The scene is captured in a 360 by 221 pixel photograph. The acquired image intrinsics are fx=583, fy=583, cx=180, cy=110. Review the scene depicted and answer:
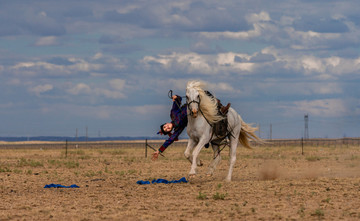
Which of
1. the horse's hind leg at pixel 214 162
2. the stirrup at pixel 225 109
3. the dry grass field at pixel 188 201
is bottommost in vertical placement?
the dry grass field at pixel 188 201

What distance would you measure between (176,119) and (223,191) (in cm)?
286

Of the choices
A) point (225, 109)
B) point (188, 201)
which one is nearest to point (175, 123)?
point (225, 109)

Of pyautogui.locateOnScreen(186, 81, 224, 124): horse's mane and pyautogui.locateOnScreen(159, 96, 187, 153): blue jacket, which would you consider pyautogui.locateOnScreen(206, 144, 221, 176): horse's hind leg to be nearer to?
pyautogui.locateOnScreen(159, 96, 187, 153): blue jacket

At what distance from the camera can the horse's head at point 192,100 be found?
1408 cm

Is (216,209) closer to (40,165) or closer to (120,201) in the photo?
(120,201)

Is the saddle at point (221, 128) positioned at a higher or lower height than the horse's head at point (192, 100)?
lower

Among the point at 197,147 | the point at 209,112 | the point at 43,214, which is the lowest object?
the point at 43,214

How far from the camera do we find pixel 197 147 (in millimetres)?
14344

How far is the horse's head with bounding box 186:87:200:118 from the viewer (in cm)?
1408

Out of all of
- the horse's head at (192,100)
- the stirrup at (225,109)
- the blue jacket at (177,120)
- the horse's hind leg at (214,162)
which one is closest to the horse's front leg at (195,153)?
the horse's head at (192,100)

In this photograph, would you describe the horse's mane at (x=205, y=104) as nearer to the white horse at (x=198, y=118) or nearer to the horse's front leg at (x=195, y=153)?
the white horse at (x=198, y=118)

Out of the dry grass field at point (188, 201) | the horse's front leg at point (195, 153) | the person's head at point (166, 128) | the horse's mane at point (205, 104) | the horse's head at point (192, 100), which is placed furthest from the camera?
the person's head at point (166, 128)

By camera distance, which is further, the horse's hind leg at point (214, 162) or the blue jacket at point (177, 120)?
the horse's hind leg at point (214, 162)

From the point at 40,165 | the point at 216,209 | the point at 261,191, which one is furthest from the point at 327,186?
the point at 40,165
